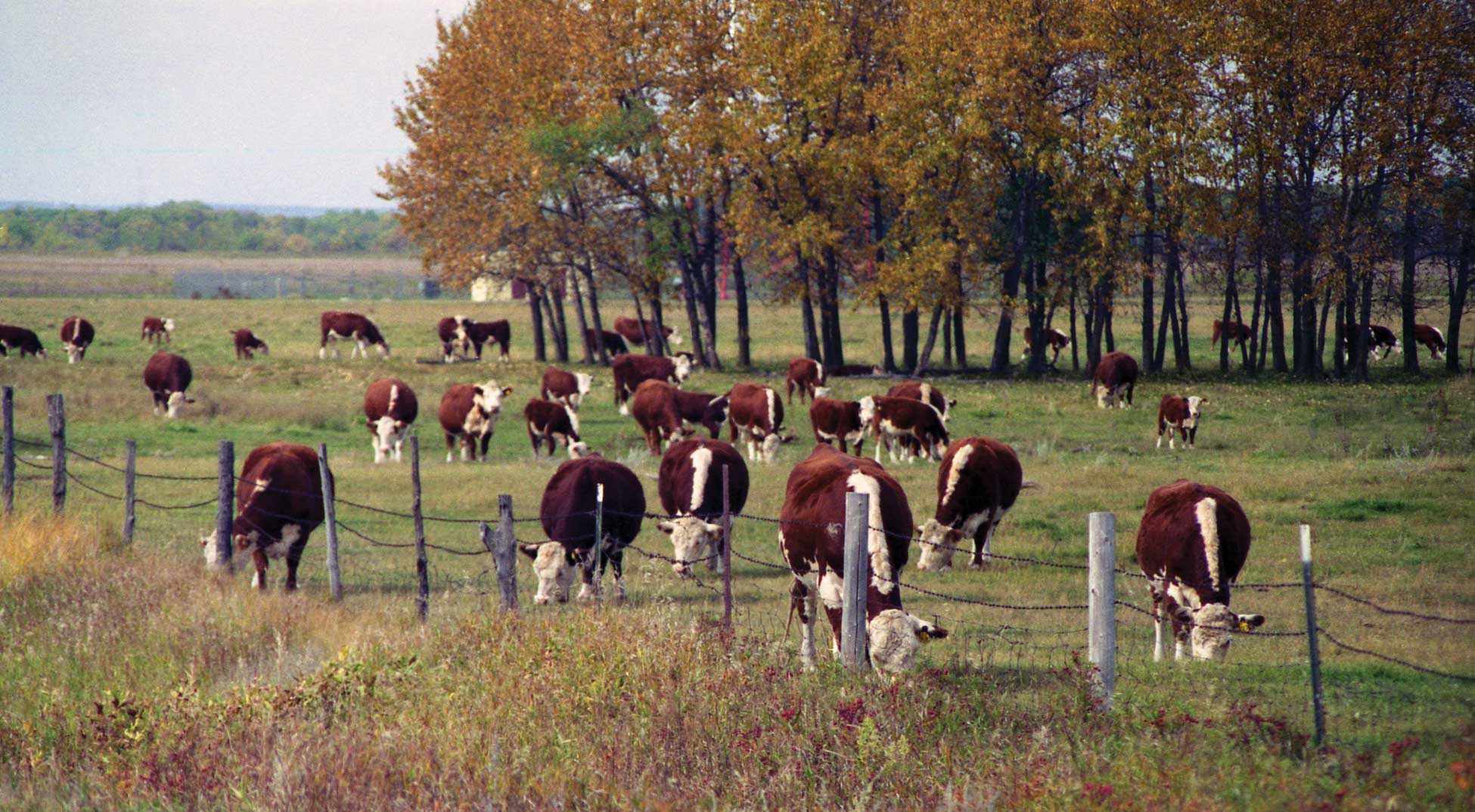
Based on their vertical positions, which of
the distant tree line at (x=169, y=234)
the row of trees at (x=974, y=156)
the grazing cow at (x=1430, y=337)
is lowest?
the grazing cow at (x=1430, y=337)

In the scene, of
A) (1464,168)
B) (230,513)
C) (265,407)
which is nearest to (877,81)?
(1464,168)

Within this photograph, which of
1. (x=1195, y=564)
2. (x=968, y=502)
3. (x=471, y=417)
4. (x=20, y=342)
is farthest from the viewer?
(x=20, y=342)

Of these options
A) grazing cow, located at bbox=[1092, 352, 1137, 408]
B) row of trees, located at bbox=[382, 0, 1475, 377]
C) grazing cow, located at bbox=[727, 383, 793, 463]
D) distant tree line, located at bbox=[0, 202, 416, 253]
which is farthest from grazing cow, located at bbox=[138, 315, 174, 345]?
distant tree line, located at bbox=[0, 202, 416, 253]

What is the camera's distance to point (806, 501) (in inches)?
432

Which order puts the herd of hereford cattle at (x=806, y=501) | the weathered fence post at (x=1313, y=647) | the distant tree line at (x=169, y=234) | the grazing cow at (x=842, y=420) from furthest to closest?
1. the distant tree line at (x=169, y=234)
2. the grazing cow at (x=842, y=420)
3. the herd of hereford cattle at (x=806, y=501)
4. the weathered fence post at (x=1313, y=647)

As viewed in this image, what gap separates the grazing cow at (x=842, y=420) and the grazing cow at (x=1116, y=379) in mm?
8139

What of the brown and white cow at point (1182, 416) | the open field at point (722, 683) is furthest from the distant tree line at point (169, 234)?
the open field at point (722, 683)

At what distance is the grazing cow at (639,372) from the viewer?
34.3 m

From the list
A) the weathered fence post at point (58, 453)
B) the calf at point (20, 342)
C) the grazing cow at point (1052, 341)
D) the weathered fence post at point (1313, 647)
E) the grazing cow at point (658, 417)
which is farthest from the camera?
the grazing cow at point (1052, 341)

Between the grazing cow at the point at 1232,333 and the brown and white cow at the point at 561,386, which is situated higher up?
the grazing cow at the point at 1232,333

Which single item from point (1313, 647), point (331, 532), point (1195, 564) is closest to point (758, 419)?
point (331, 532)

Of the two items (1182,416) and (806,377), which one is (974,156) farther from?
(1182,416)

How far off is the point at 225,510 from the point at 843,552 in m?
7.01

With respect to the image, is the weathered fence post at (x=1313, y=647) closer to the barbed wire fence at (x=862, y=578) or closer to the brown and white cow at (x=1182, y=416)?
the barbed wire fence at (x=862, y=578)
